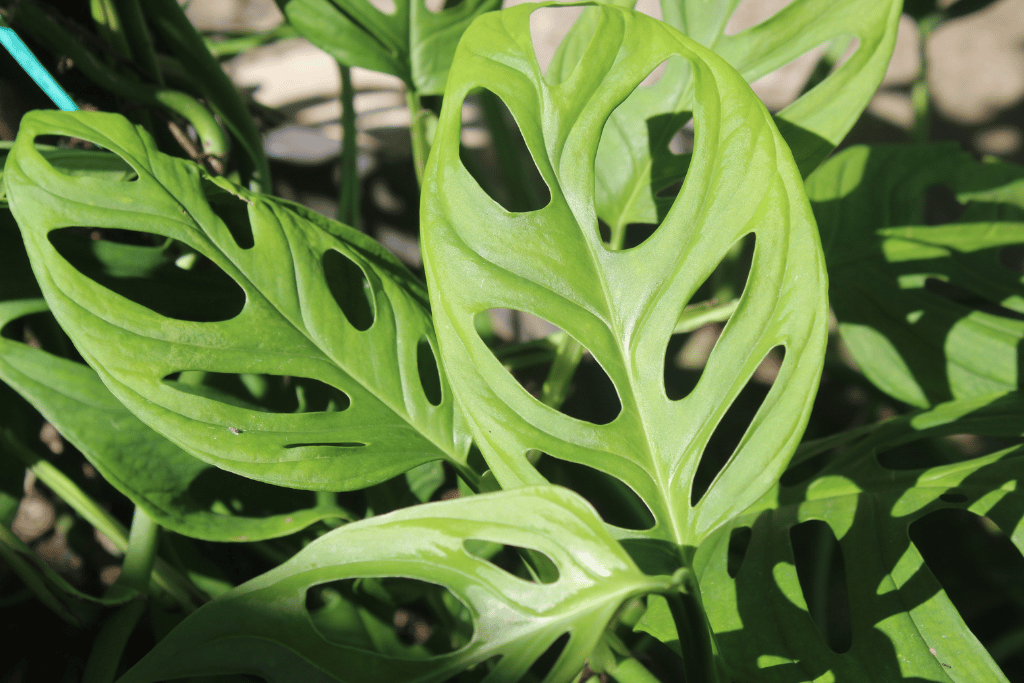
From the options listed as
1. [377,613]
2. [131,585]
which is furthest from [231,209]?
[377,613]

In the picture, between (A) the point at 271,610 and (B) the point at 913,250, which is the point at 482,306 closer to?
(A) the point at 271,610

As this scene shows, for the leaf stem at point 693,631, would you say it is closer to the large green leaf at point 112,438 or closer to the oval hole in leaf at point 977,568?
the large green leaf at point 112,438

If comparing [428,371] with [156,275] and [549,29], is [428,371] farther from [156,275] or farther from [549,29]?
[549,29]

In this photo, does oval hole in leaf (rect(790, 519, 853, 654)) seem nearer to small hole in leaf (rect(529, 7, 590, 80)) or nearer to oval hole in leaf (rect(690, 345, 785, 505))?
oval hole in leaf (rect(690, 345, 785, 505))

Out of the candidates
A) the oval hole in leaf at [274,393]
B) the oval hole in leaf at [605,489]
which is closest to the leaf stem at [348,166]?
the oval hole in leaf at [274,393]

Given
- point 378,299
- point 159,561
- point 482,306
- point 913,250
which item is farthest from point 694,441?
point 159,561

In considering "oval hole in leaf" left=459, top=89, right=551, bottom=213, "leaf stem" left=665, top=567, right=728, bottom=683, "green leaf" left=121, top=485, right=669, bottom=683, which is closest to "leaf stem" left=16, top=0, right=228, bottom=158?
"oval hole in leaf" left=459, top=89, right=551, bottom=213
